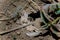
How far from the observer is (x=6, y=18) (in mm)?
3146

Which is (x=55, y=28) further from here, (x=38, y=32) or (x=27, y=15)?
(x=27, y=15)

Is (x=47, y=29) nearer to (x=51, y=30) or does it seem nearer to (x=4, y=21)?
(x=51, y=30)

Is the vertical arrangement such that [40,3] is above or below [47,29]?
above

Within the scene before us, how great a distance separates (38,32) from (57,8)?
47 centimetres

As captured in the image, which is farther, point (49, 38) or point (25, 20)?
point (25, 20)

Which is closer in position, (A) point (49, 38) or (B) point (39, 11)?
(A) point (49, 38)

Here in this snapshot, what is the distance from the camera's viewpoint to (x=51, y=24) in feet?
9.54

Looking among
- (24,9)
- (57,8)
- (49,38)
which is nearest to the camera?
(49,38)

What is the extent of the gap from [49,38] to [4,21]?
→ 74 cm

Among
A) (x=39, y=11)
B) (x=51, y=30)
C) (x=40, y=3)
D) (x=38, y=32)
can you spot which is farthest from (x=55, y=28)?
(x=40, y=3)

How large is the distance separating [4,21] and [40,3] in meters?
0.67

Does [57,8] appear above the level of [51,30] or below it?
above

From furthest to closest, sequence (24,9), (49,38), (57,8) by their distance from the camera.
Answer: (24,9) → (57,8) → (49,38)

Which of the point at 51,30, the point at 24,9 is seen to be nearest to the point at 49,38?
the point at 51,30
